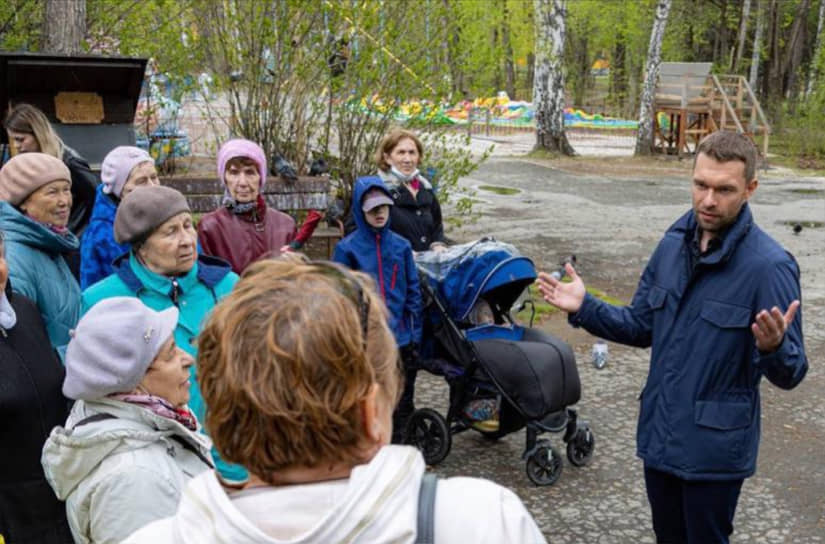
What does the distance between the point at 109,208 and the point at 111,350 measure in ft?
7.91

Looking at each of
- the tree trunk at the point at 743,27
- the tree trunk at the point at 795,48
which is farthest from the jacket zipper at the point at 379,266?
the tree trunk at the point at 795,48

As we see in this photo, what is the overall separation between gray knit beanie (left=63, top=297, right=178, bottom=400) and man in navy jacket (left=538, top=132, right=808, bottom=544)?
1844 mm

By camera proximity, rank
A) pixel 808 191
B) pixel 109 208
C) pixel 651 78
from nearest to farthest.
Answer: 1. pixel 109 208
2. pixel 808 191
3. pixel 651 78

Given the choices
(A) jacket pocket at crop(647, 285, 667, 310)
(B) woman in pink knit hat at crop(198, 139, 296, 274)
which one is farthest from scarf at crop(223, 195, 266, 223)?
(A) jacket pocket at crop(647, 285, 667, 310)

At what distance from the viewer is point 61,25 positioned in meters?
8.55

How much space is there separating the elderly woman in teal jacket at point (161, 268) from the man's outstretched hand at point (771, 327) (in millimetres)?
2078

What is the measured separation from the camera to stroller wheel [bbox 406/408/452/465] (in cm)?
526

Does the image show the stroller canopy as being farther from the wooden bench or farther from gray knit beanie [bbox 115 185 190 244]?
the wooden bench

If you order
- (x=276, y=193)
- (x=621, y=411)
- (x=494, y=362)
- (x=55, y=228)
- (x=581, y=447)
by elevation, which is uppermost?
(x=55, y=228)

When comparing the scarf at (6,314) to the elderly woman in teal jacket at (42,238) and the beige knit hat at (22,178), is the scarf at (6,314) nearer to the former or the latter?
the elderly woman in teal jacket at (42,238)

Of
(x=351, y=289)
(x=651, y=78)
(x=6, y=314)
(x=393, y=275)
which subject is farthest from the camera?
(x=651, y=78)

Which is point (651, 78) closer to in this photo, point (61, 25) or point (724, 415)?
point (61, 25)

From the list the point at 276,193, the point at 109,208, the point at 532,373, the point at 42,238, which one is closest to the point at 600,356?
the point at 532,373

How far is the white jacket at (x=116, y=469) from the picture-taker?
7.39 feet
